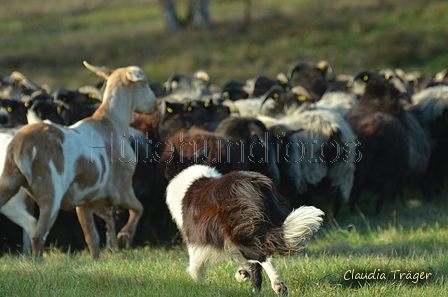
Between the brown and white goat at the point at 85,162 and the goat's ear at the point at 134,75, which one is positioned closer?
the brown and white goat at the point at 85,162

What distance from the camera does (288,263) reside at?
5801 millimetres

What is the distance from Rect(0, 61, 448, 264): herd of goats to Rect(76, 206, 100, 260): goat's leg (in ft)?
0.05

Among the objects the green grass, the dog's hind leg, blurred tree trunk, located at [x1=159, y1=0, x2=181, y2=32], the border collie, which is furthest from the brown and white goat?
blurred tree trunk, located at [x1=159, y1=0, x2=181, y2=32]

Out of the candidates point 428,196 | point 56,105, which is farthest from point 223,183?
point 428,196

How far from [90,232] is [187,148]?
150 centimetres

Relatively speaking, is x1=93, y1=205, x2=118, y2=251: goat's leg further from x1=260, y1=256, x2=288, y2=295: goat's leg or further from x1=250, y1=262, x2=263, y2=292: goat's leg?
x1=260, y1=256, x2=288, y2=295: goat's leg

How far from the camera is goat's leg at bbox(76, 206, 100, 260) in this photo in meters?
6.82

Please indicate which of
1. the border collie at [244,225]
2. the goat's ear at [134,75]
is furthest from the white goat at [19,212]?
the border collie at [244,225]

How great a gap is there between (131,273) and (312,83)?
9108 millimetres

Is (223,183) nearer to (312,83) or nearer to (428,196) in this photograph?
(428,196)

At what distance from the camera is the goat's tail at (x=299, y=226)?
174 inches

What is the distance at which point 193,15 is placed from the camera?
3588cm

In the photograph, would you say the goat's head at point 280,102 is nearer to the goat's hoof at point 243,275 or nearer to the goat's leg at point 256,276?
the goat's hoof at point 243,275

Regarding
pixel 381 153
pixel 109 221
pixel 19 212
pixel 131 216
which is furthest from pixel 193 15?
pixel 19 212
